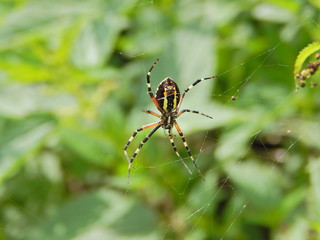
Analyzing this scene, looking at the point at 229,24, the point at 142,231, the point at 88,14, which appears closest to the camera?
the point at 88,14

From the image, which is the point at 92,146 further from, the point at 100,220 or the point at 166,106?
the point at 166,106

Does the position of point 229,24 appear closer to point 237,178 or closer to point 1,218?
Answer: point 237,178

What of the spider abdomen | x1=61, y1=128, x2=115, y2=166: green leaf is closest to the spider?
the spider abdomen

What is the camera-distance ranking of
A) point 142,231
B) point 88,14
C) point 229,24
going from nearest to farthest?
1. point 88,14
2. point 142,231
3. point 229,24

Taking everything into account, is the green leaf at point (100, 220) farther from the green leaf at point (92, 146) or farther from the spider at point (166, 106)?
the spider at point (166, 106)

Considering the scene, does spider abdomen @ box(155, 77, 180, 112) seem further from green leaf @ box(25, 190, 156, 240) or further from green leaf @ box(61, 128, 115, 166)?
green leaf @ box(25, 190, 156, 240)

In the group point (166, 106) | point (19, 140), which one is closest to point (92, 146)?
point (19, 140)

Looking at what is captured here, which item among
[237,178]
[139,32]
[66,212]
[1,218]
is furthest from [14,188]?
[237,178]
